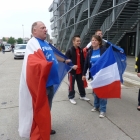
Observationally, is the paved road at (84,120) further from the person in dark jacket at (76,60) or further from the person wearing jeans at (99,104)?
the person in dark jacket at (76,60)

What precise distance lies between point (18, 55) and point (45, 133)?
691 inches

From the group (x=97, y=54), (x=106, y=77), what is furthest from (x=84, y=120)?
(x=97, y=54)

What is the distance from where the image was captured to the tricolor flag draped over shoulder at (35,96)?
7.97 feet

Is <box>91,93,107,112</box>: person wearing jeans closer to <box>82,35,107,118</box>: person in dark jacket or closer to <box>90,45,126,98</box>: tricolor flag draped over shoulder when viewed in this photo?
<box>82,35,107,118</box>: person in dark jacket

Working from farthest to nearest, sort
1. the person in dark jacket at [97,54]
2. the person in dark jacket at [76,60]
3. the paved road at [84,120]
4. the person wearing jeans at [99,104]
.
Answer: the person in dark jacket at [76,60] < the person wearing jeans at [99,104] < the person in dark jacket at [97,54] < the paved road at [84,120]

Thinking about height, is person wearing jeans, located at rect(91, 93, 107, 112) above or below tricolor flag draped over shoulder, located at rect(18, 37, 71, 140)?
below

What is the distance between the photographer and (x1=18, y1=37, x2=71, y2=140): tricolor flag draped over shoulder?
2430 millimetres

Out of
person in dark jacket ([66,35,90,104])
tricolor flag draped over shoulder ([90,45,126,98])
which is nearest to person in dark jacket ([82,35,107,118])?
tricolor flag draped over shoulder ([90,45,126,98])

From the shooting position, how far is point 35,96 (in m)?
2.55

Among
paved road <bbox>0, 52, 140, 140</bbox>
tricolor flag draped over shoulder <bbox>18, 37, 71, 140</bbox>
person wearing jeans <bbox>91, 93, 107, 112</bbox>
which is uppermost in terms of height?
tricolor flag draped over shoulder <bbox>18, 37, 71, 140</bbox>

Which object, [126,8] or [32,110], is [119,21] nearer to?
[126,8]

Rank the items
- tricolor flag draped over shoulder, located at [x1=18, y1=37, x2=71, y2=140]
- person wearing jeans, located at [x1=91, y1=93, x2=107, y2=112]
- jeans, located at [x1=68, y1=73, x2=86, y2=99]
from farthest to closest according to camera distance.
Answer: jeans, located at [x1=68, y1=73, x2=86, y2=99], person wearing jeans, located at [x1=91, y1=93, x2=107, y2=112], tricolor flag draped over shoulder, located at [x1=18, y1=37, x2=71, y2=140]

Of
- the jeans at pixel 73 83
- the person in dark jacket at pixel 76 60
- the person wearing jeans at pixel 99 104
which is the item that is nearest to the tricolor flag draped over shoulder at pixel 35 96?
the person wearing jeans at pixel 99 104

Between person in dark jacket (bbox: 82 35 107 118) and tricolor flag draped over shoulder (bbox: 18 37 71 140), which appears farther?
person in dark jacket (bbox: 82 35 107 118)
